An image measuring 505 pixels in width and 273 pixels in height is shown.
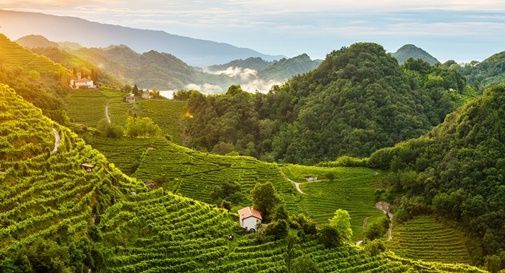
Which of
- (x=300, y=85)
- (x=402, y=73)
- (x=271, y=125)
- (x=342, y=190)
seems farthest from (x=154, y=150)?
(x=402, y=73)

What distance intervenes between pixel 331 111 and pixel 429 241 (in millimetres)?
41153

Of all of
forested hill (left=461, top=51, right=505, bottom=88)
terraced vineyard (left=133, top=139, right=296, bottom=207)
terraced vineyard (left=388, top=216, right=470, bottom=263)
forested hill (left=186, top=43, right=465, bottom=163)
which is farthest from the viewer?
forested hill (left=461, top=51, right=505, bottom=88)

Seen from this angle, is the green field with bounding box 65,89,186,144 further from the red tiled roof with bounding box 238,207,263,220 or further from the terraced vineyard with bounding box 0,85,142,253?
the red tiled roof with bounding box 238,207,263,220

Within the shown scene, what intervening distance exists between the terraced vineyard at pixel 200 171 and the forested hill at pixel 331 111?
20.4 m

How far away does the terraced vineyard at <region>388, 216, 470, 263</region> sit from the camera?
5362cm

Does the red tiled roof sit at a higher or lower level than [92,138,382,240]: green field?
higher

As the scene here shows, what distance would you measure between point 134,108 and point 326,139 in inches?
1272

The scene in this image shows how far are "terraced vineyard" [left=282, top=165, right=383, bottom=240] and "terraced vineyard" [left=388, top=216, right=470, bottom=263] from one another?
3786mm

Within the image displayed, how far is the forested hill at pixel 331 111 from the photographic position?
90000mm

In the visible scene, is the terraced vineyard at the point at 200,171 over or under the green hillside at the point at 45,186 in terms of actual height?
under

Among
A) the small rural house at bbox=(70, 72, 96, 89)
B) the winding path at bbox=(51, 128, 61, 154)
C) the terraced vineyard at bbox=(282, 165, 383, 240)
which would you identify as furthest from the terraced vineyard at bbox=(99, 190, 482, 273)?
the small rural house at bbox=(70, 72, 96, 89)

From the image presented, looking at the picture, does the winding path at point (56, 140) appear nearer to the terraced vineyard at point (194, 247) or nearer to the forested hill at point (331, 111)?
the terraced vineyard at point (194, 247)

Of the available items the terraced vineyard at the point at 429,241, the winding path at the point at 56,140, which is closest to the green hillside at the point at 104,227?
the winding path at the point at 56,140

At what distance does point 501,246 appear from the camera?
55.2 meters
